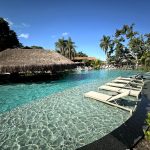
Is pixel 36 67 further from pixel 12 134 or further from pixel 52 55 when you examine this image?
pixel 12 134

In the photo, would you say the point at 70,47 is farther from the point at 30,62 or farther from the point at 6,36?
the point at 30,62

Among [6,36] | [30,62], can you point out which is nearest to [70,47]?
[6,36]

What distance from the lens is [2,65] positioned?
13.0 metres

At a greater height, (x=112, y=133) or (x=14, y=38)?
(x=14, y=38)

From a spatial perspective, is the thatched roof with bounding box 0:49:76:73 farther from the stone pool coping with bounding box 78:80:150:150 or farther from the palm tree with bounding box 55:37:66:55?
the palm tree with bounding box 55:37:66:55

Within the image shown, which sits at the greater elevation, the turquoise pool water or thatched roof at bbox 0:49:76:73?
thatched roof at bbox 0:49:76:73

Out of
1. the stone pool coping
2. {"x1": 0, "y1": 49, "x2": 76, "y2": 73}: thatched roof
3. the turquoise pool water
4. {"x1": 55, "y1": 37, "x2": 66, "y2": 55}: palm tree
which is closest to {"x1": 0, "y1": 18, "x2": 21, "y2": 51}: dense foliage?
{"x1": 0, "y1": 49, "x2": 76, "y2": 73}: thatched roof

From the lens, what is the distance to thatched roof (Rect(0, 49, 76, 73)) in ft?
43.6

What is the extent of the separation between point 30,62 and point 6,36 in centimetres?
1299

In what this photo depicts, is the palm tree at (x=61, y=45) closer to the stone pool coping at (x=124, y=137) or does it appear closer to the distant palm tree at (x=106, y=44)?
the distant palm tree at (x=106, y=44)

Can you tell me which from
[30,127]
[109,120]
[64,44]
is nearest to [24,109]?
[30,127]

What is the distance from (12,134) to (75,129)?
5.93 ft

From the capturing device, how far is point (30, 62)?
14.3 metres

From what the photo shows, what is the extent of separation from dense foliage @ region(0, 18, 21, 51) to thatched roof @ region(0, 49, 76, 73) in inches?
366
